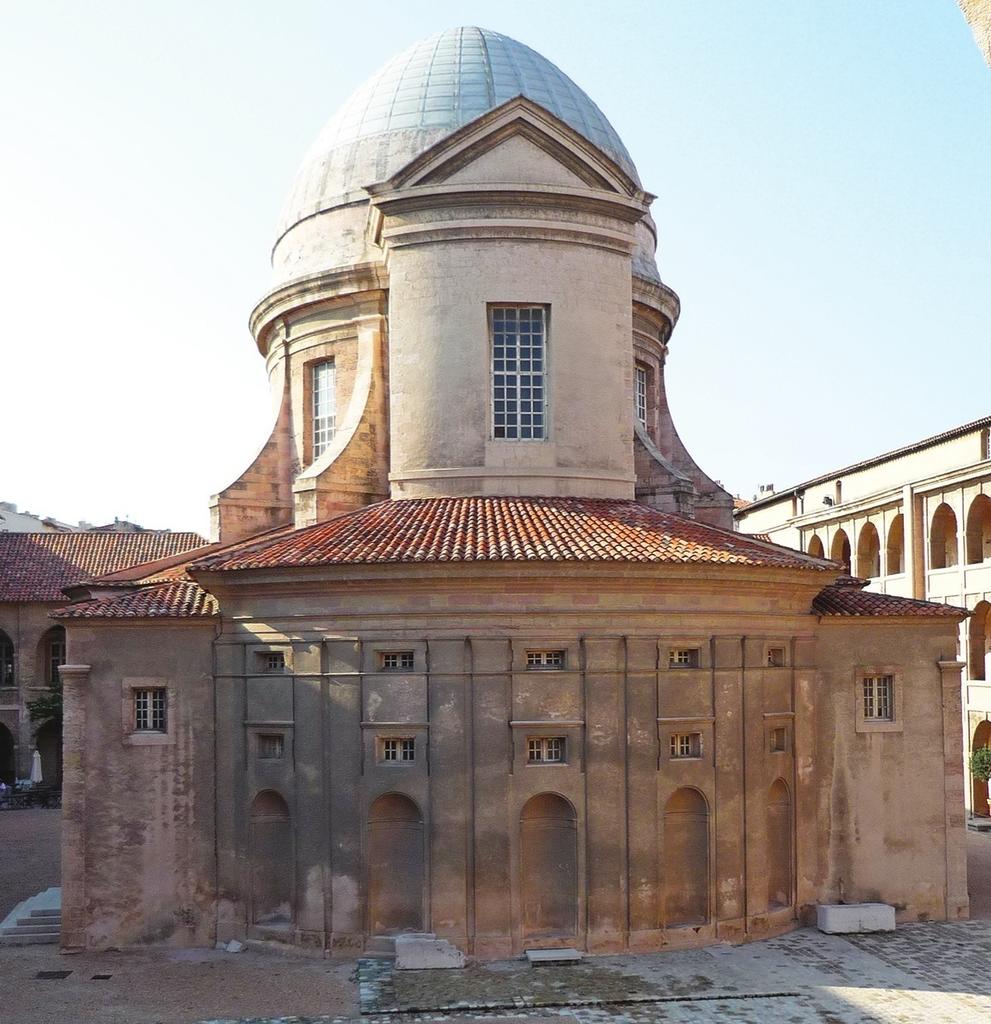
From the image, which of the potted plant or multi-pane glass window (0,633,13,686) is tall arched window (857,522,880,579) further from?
multi-pane glass window (0,633,13,686)

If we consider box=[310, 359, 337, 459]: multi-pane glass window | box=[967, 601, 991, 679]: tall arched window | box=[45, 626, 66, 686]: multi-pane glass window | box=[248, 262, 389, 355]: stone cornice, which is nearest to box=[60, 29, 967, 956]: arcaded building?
box=[248, 262, 389, 355]: stone cornice

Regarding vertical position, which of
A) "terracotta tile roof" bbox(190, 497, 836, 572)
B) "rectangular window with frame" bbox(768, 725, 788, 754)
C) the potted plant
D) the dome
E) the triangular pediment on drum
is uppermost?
the dome

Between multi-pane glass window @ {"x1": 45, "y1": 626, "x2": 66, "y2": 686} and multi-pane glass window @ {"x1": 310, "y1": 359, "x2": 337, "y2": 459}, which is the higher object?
multi-pane glass window @ {"x1": 310, "y1": 359, "x2": 337, "y2": 459}

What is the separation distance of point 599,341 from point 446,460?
14.7ft

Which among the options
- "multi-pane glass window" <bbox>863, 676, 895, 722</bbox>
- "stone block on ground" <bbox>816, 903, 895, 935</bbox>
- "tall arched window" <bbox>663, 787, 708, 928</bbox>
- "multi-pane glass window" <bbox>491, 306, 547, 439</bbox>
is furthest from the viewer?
"multi-pane glass window" <bbox>491, 306, 547, 439</bbox>

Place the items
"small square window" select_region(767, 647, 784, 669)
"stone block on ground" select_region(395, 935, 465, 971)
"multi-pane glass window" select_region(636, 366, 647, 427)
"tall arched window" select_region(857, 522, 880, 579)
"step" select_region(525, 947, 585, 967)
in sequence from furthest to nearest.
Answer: "tall arched window" select_region(857, 522, 880, 579) < "multi-pane glass window" select_region(636, 366, 647, 427) < "small square window" select_region(767, 647, 784, 669) < "step" select_region(525, 947, 585, 967) < "stone block on ground" select_region(395, 935, 465, 971)

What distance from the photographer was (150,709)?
84.7 ft

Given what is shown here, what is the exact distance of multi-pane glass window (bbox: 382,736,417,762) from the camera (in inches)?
953

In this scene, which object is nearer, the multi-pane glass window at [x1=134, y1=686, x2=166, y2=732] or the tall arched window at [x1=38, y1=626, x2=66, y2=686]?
the multi-pane glass window at [x1=134, y1=686, x2=166, y2=732]

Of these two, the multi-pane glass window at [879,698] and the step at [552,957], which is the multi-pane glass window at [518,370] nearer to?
the multi-pane glass window at [879,698]

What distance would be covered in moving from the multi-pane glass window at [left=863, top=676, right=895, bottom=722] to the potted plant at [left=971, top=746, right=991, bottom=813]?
15.7 meters

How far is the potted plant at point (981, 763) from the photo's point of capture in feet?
135

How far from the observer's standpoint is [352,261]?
1294 inches

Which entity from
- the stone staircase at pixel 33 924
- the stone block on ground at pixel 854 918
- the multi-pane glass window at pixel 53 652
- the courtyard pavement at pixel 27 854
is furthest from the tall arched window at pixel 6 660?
the stone block on ground at pixel 854 918
